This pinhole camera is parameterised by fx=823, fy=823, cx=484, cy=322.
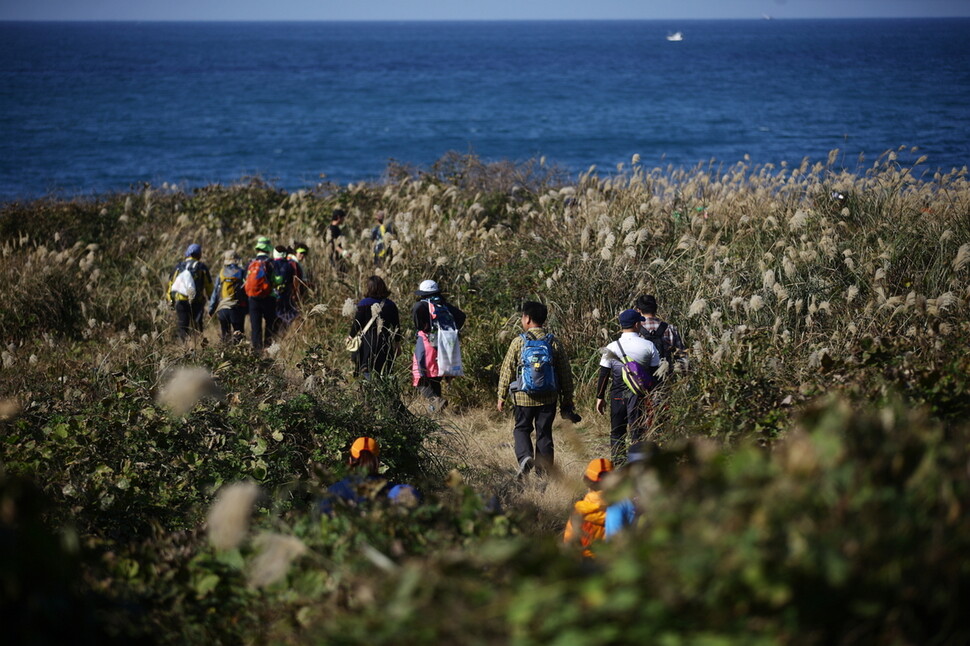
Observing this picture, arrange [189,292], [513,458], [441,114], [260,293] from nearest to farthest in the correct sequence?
[513,458] < [189,292] < [260,293] < [441,114]

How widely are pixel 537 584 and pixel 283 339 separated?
827cm

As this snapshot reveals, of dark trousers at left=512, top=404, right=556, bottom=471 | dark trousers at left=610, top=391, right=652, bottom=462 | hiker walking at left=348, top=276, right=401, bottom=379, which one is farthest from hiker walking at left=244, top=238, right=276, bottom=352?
dark trousers at left=610, top=391, right=652, bottom=462

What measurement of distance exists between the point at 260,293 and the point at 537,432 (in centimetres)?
462

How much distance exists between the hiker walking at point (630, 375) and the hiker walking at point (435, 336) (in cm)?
172

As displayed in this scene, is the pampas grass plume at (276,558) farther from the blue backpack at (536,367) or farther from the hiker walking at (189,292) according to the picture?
the hiker walking at (189,292)

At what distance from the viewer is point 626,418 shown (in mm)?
7039

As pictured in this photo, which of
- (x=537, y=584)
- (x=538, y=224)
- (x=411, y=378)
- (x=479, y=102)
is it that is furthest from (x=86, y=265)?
(x=479, y=102)

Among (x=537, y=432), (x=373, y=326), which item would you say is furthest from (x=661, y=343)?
(x=373, y=326)

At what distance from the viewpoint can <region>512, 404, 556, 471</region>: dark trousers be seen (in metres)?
6.93

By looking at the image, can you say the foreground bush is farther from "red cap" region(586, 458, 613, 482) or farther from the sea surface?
the sea surface

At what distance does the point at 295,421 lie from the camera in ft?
19.8

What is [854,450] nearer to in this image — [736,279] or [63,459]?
[63,459]

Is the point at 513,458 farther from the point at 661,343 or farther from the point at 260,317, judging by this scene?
the point at 260,317

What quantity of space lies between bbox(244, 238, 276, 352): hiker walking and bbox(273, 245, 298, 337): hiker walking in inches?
3.1
